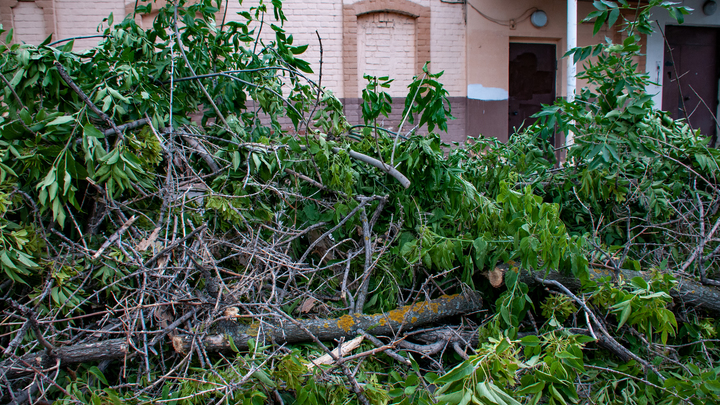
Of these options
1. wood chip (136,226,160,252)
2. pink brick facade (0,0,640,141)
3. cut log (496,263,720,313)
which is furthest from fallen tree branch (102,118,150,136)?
pink brick facade (0,0,640,141)

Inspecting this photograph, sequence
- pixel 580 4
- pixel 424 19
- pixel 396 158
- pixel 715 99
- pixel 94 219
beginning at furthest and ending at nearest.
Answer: pixel 715 99 < pixel 580 4 < pixel 424 19 < pixel 396 158 < pixel 94 219

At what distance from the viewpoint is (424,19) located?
781cm

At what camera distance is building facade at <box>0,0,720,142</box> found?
23.6ft

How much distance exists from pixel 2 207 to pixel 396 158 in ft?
6.53

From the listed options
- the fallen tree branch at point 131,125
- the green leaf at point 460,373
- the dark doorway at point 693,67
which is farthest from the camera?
the dark doorway at point 693,67

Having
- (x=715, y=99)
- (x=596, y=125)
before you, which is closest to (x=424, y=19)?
(x=596, y=125)

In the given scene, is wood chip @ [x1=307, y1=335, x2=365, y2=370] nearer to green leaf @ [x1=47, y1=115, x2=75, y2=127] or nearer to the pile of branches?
the pile of branches

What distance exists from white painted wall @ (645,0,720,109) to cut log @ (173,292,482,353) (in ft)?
26.6

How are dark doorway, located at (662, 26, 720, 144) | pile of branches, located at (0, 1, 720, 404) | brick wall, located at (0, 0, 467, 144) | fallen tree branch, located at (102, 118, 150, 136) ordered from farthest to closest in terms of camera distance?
dark doorway, located at (662, 26, 720, 144) → brick wall, located at (0, 0, 467, 144) → fallen tree branch, located at (102, 118, 150, 136) → pile of branches, located at (0, 1, 720, 404)

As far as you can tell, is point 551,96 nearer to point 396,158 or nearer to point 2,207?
point 396,158

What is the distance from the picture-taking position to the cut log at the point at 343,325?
215cm

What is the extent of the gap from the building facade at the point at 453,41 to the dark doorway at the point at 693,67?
0.03 metres

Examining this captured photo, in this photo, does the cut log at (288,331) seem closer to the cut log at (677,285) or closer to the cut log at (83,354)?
the cut log at (83,354)

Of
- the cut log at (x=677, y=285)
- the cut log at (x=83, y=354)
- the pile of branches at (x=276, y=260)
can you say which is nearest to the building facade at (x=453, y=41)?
the pile of branches at (x=276, y=260)
